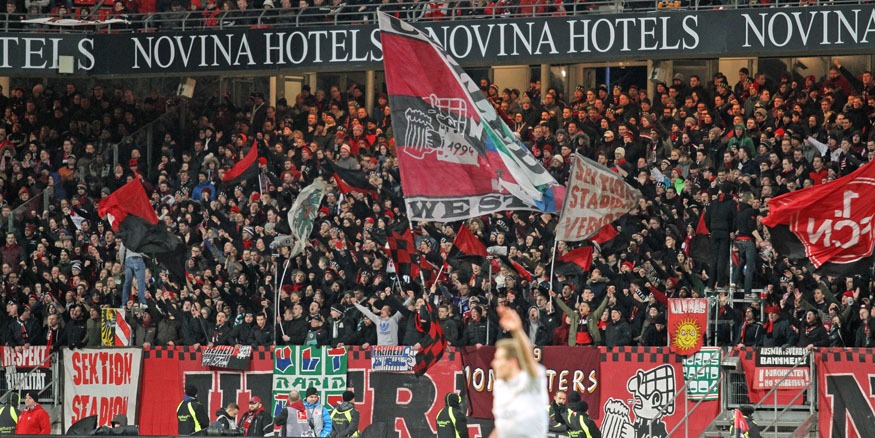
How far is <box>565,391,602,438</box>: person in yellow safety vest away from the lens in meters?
22.6

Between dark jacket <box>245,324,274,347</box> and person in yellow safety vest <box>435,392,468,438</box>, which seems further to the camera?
dark jacket <box>245,324,274,347</box>

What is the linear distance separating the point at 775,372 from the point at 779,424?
2.50 ft

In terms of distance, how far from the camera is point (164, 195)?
105 feet

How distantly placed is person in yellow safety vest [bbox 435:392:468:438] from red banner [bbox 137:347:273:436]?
359 cm

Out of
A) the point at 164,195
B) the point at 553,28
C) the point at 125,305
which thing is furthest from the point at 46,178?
the point at 553,28

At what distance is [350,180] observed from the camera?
28.5m

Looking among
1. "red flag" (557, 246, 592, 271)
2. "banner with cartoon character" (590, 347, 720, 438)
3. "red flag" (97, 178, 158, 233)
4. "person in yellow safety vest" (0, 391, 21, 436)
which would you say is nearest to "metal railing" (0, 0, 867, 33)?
"red flag" (97, 178, 158, 233)

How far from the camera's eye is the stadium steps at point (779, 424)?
23531 mm

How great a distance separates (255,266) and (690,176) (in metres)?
7.02

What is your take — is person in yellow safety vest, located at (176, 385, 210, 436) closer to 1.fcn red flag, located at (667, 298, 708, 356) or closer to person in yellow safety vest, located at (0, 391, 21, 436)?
person in yellow safety vest, located at (0, 391, 21, 436)

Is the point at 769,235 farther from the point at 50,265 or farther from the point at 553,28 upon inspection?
the point at 50,265

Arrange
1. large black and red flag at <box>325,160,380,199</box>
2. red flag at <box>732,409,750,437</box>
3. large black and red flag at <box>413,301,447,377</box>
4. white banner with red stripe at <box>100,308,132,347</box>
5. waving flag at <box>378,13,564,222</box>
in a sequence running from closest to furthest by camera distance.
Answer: waving flag at <box>378,13,564,222</box>, red flag at <box>732,409,750,437</box>, large black and red flag at <box>413,301,447,377</box>, white banner with red stripe at <box>100,308,132,347</box>, large black and red flag at <box>325,160,380,199</box>

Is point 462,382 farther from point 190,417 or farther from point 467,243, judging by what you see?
point 190,417

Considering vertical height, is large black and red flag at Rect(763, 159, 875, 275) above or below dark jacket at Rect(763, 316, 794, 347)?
above
